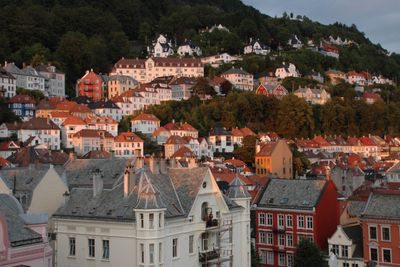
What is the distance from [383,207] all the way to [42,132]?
74.7m

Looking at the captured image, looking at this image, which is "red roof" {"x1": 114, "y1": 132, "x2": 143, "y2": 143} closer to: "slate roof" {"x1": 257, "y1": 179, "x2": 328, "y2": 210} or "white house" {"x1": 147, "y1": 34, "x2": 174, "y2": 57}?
"slate roof" {"x1": 257, "y1": 179, "x2": 328, "y2": 210}

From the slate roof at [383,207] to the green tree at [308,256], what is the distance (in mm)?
4531

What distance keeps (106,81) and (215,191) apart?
117158mm

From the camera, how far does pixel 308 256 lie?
5022cm

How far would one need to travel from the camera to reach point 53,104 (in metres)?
124

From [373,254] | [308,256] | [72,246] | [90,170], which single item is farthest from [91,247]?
[373,254]

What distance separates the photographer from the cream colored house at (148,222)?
114 feet

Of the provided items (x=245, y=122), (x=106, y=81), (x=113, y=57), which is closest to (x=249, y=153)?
(x=245, y=122)

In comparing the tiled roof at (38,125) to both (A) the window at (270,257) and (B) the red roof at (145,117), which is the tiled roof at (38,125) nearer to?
(B) the red roof at (145,117)

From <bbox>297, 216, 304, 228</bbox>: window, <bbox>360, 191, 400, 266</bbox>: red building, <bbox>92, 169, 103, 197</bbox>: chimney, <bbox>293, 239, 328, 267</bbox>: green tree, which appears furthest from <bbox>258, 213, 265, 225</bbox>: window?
<bbox>92, 169, 103, 197</bbox>: chimney

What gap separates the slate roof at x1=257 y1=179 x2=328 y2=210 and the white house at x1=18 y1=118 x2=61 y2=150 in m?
58.9

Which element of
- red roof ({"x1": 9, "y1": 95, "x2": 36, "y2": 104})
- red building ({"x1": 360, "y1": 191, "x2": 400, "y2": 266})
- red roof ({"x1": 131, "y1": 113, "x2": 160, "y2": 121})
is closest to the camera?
red building ({"x1": 360, "y1": 191, "x2": 400, "y2": 266})

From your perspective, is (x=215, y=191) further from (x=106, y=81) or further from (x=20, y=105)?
(x=106, y=81)

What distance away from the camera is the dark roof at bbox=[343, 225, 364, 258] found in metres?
50.6
